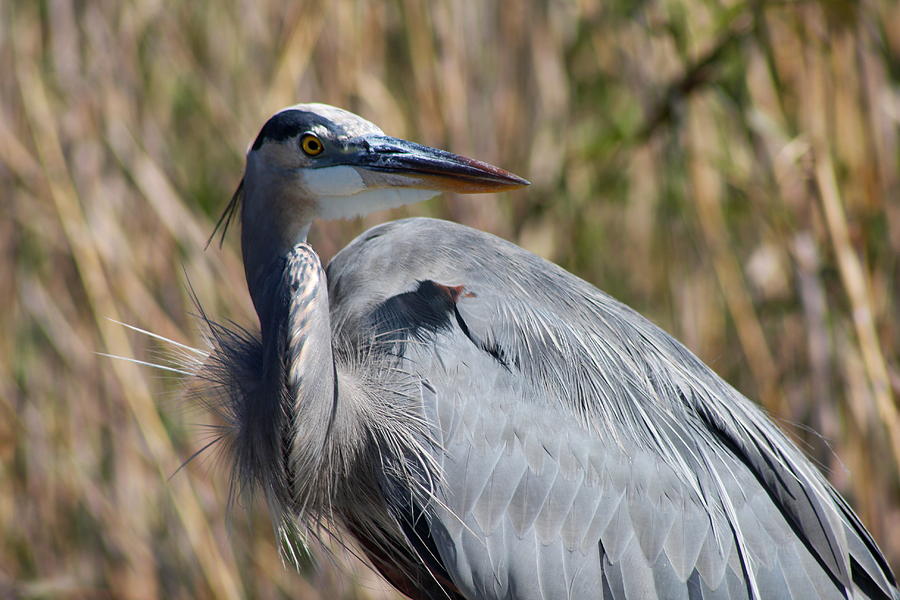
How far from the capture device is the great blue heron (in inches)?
67.9

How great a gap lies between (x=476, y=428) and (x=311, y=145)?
62 centimetres

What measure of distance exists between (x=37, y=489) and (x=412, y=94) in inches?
74.0

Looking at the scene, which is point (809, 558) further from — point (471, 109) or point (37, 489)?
point (37, 489)

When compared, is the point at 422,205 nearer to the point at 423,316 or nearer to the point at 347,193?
the point at 423,316

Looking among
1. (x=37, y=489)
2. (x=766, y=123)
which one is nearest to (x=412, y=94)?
(x=766, y=123)

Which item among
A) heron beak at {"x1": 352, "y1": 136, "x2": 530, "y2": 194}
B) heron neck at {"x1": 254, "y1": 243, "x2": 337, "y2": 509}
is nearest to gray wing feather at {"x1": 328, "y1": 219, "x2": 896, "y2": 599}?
heron neck at {"x1": 254, "y1": 243, "x2": 337, "y2": 509}

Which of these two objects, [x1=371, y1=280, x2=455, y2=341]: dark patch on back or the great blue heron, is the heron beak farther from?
[x1=371, y1=280, x2=455, y2=341]: dark patch on back

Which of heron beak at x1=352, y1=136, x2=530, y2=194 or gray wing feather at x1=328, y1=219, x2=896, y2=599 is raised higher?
heron beak at x1=352, y1=136, x2=530, y2=194

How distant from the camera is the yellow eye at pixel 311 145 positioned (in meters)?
1.70

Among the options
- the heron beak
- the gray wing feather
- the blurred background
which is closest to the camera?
the heron beak

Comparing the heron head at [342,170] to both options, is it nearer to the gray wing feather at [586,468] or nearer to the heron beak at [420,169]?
the heron beak at [420,169]

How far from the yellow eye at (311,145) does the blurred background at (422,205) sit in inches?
29.9

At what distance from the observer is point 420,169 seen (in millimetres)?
1672

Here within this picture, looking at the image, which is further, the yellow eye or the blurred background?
the blurred background
